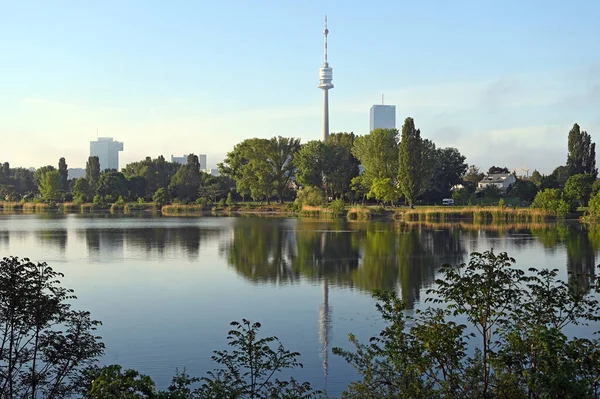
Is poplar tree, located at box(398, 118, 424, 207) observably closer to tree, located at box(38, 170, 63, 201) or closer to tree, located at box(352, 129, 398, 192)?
tree, located at box(352, 129, 398, 192)

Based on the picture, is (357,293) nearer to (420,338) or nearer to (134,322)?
(134,322)

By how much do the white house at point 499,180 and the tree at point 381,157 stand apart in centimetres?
4875

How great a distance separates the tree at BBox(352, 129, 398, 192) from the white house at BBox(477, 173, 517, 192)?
4875 cm

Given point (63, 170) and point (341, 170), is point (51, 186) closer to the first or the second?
point (63, 170)

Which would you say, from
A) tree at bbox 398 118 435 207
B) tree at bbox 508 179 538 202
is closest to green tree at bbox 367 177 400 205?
tree at bbox 398 118 435 207

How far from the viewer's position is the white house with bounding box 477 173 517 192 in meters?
126

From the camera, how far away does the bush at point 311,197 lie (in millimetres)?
82938

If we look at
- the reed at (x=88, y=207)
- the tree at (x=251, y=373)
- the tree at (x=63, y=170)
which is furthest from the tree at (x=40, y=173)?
the tree at (x=251, y=373)

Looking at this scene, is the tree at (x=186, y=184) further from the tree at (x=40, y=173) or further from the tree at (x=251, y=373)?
the tree at (x=251, y=373)

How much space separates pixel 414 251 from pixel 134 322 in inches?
833

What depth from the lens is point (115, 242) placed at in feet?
135

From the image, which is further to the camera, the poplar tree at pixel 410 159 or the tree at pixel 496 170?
the tree at pixel 496 170

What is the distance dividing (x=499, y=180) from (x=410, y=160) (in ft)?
201

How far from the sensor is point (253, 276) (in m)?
26.4
